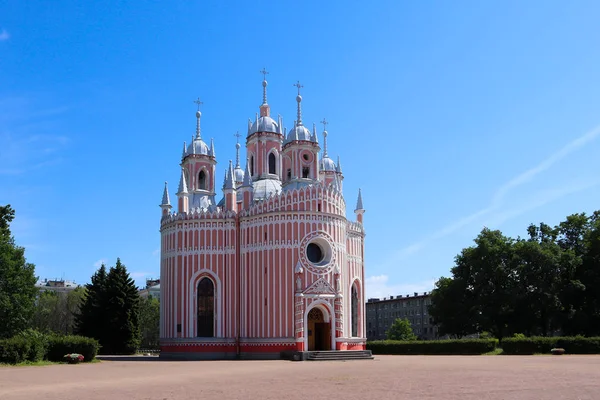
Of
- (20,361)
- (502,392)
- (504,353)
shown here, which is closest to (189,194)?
(20,361)

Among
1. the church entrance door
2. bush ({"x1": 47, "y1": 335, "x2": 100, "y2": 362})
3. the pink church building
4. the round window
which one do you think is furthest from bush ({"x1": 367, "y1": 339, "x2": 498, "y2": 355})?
bush ({"x1": 47, "y1": 335, "x2": 100, "y2": 362})

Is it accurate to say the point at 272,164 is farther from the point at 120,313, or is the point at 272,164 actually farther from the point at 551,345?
the point at 551,345

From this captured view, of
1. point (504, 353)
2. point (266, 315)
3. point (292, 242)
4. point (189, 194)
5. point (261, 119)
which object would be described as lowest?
point (504, 353)

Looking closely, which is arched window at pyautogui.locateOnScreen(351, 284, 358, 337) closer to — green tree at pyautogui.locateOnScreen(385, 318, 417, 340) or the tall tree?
the tall tree

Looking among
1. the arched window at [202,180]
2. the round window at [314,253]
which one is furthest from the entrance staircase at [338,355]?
the arched window at [202,180]

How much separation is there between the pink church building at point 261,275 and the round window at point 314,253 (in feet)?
0.28

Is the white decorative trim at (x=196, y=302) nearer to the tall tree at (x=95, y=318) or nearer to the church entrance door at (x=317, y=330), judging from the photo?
the church entrance door at (x=317, y=330)

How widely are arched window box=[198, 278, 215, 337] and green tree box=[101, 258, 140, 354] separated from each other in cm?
1373

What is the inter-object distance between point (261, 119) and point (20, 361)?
34484 millimetres

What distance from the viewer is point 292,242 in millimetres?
55125

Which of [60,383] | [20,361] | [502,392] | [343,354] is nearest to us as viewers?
[502,392]

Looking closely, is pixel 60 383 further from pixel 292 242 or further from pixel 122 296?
pixel 122 296

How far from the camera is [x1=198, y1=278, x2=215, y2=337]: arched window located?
56.9 m

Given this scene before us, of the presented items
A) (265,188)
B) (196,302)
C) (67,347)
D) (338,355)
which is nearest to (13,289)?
(67,347)
